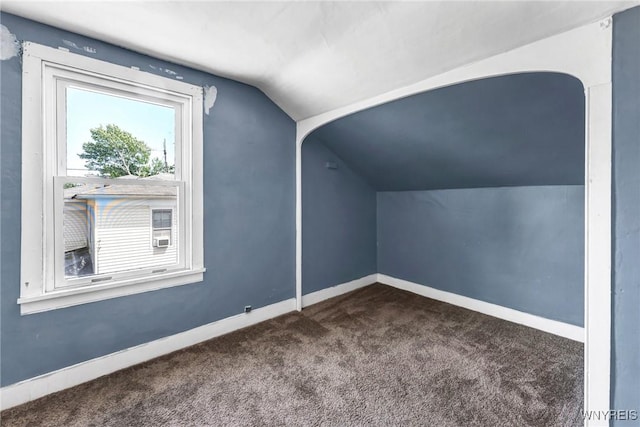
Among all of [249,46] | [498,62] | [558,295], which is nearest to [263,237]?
[249,46]

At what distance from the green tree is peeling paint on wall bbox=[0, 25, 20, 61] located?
0.50 m

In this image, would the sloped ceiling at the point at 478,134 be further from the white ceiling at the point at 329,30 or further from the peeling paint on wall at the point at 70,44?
the peeling paint on wall at the point at 70,44

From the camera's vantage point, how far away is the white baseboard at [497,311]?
2295 mm

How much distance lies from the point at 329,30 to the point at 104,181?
1.80 metres

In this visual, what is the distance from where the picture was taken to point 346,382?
1778 mm

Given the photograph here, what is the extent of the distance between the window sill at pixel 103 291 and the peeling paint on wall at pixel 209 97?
53.4 inches

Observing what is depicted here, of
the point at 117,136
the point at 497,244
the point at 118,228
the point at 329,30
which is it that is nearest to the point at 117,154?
the point at 117,136

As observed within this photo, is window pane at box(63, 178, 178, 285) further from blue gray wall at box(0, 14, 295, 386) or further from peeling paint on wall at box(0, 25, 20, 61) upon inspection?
peeling paint on wall at box(0, 25, 20, 61)

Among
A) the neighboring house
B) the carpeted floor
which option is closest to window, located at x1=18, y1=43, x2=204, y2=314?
the neighboring house

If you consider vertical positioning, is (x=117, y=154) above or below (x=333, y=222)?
above

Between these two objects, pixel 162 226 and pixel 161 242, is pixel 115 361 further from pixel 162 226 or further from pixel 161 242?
pixel 162 226

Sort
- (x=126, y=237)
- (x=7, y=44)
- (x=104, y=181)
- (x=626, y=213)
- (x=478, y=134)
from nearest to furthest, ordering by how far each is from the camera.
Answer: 1. (x=626, y=213)
2. (x=7, y=44)
3. (x=104, y=181)
4. (x=126, y=237)
5. (x=478, y=134)

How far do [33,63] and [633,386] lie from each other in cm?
355

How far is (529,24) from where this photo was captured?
137 centimetres
